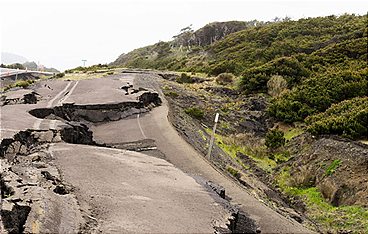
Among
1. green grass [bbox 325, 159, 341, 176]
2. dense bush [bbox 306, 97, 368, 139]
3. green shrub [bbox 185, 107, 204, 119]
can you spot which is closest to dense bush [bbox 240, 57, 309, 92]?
green shrub [bbox 185, 107, 204, 119]

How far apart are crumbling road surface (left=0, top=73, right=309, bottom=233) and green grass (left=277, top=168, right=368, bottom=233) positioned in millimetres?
2195

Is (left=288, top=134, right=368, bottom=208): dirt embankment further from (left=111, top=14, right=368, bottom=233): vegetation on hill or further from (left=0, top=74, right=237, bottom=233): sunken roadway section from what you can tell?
(left=0, top=74, right=237, bottom=233): sunken roadway section

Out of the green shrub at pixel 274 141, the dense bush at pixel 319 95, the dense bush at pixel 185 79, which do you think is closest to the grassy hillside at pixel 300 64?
the dense bush at pixel 319 95

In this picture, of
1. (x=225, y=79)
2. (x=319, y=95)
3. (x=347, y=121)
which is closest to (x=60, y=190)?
(x=347, y=121)

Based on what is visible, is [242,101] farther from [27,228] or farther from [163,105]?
[27,228]

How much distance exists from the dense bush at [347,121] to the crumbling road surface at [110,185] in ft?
18.0

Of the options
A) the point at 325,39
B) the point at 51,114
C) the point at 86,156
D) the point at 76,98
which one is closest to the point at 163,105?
the point at 76,98

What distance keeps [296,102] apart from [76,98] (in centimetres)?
1020

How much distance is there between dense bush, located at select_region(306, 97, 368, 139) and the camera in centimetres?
1403

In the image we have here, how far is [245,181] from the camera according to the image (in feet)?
37.4

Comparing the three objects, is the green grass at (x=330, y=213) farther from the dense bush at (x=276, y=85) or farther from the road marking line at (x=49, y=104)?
the dense bush at (x=276, y=85)

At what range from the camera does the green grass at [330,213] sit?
9438 millimetres

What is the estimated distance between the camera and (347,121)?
14680mm

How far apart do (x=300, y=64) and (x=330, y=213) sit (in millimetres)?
19339
